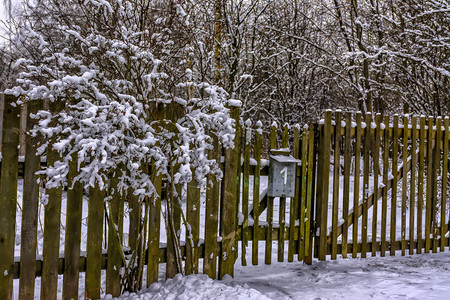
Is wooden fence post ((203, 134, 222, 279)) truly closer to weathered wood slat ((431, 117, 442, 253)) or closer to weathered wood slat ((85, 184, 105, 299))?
weathered wood slat ((85, 184, 105, 299))

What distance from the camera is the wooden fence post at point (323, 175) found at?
170 inches

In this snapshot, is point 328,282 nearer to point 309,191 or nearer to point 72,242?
point 309,191

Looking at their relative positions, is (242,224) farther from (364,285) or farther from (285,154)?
(364,285)

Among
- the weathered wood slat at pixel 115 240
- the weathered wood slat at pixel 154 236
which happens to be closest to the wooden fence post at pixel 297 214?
the weathered wood slat at pixel 154 236

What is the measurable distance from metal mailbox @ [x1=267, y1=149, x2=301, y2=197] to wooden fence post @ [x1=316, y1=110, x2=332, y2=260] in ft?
1.38

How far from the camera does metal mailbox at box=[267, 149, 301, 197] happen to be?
402cm

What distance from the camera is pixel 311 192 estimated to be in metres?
4.34

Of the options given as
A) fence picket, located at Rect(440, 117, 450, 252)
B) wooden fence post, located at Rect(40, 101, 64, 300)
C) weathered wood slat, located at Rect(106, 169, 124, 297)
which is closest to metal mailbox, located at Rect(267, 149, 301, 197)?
weathered wood slat, located at Rect(106, 169, 124, 297)

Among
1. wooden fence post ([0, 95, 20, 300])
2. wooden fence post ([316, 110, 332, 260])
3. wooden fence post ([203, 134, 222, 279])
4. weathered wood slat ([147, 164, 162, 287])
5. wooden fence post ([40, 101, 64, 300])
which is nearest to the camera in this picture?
wooden fence post ([0, 95, 20, 300])

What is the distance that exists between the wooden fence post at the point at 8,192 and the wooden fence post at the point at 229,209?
1914 mm

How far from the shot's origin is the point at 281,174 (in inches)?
159

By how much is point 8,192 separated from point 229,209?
203 cm

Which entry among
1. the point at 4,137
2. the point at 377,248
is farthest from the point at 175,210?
the point at 377,248

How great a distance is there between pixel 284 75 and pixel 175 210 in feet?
40.2
